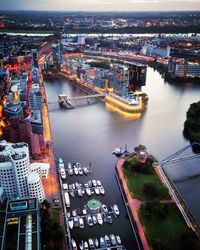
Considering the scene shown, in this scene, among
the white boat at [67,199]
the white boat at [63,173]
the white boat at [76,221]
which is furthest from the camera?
the white boat at [63,173]

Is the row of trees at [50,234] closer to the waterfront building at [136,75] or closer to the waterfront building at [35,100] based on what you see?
the waterfront building at [35,100]

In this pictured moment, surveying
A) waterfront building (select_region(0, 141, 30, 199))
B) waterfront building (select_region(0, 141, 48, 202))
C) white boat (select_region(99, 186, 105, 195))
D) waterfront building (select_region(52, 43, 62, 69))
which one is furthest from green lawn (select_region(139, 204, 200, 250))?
waterfront building (select_region(52, 43, 62, 69))

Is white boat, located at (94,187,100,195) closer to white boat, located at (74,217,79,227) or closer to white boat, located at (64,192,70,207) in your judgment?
white boat, located at (64,192,70,207)

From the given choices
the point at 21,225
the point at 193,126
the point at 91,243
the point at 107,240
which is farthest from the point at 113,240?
the point at 193,126

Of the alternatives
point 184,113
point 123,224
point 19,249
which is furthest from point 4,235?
point 184,113

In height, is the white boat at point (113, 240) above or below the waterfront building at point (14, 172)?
below

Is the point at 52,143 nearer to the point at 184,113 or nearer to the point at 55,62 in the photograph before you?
the point at 184,113

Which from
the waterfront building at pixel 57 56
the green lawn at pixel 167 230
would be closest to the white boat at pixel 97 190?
the green lawn at pixel 167 230

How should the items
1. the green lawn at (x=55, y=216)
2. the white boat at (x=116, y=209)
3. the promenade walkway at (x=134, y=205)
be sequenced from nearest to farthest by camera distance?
the promenade walkway at (x=134, y=205)
the green lawn at (x=55, y=216)
the white boat at (x=116, y=209)
